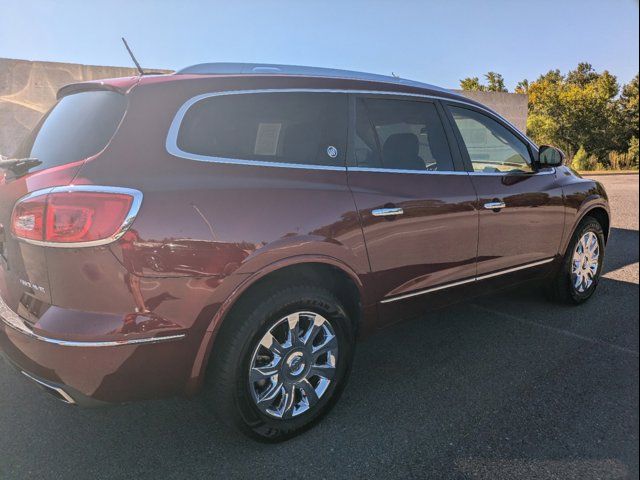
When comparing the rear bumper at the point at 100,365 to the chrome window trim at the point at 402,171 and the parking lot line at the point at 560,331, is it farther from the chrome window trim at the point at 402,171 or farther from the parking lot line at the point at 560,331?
the parking lot line at the point at 560,331

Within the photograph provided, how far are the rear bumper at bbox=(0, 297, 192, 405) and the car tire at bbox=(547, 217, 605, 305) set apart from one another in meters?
3.40

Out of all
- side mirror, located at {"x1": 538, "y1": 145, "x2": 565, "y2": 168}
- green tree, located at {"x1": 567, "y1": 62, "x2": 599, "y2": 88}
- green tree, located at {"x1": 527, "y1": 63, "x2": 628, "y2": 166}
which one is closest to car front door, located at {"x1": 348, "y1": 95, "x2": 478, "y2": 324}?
side mirror, located at {"x1": 538, "y1": 145, "x2": 565, "y2": 168}

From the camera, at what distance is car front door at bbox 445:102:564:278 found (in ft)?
10.8

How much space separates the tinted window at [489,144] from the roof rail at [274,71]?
64cm

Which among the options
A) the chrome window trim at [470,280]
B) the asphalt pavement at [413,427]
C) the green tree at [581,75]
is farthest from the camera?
the green tree at [581,75]

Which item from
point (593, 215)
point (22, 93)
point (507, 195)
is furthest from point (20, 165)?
point (22, 93)

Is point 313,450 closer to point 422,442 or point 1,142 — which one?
point 422,442

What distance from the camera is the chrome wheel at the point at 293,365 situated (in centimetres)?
230

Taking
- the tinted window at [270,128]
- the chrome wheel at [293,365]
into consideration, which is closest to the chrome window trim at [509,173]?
the tinted window at [270,128]

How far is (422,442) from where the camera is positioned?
2377 mm

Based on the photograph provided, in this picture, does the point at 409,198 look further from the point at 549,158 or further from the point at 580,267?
→ the point at 580,267

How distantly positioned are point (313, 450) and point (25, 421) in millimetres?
1593

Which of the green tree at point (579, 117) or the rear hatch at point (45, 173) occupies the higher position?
the green tree at point (579, 117)

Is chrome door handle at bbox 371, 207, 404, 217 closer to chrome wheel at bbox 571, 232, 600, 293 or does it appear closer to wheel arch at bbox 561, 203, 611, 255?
wheel arch at bbox 561, 203, 611, 255
